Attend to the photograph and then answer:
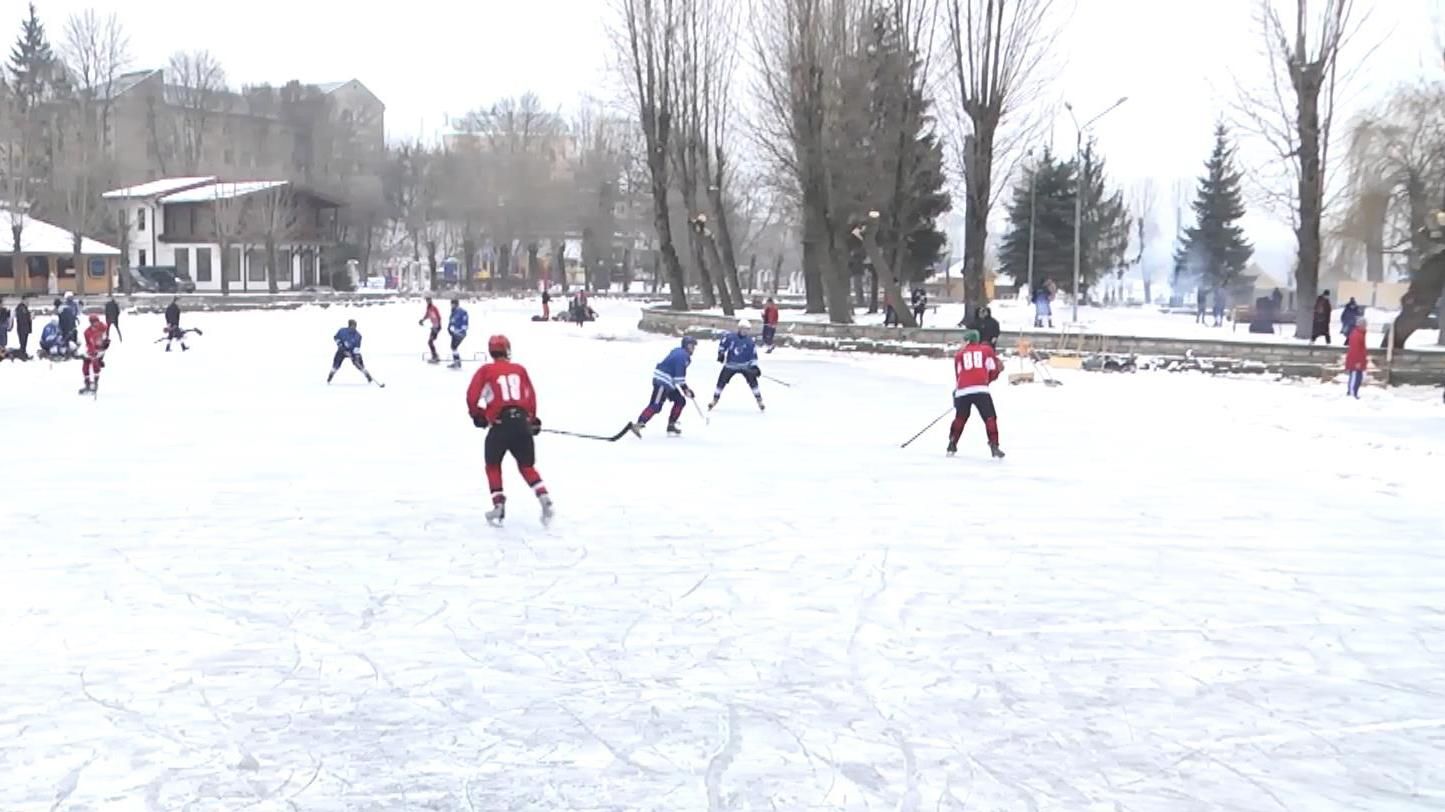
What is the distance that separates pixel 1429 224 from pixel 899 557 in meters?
21.0

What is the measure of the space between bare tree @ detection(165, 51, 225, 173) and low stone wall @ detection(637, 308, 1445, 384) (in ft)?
213

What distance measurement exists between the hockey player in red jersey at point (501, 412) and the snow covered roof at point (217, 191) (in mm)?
66406

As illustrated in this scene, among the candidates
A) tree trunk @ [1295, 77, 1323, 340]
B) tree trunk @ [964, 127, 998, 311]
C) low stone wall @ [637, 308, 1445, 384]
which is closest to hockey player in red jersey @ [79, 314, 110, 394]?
low stone wall @ [637, 308, 1445, 384]

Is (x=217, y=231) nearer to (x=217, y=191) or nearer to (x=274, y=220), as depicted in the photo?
(x=217, y=191)

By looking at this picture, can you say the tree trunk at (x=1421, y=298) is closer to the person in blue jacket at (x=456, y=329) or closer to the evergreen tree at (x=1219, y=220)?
the person in blue jacket at (x=456, y=329)

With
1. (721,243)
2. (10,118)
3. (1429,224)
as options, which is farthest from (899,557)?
(10,118)

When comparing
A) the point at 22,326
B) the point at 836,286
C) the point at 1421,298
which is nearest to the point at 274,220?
the point at 836,286

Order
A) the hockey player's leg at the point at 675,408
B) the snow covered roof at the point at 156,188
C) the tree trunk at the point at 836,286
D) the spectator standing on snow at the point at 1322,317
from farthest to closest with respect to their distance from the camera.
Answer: the snow covered roof at the point at 156,188 < the tree trunk at the point at 836,286 < the spectator standing on snow at the point at 1322,317 < the hockey player's leg at the point at 675,408

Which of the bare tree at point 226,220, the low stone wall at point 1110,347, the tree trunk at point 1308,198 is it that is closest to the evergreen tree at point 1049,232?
the low stone wall at point 1110,347

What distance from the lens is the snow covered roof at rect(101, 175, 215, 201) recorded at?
75.4 m

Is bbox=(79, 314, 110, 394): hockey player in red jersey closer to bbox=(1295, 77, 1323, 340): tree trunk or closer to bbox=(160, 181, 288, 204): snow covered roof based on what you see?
bbox=(1295, 77, 1323, 340): tree trunk

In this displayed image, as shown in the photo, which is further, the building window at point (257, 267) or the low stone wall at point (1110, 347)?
the building window at point (257, 267)

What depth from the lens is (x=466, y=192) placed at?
Result: 8819 cm

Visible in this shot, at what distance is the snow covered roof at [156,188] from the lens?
75375mm
